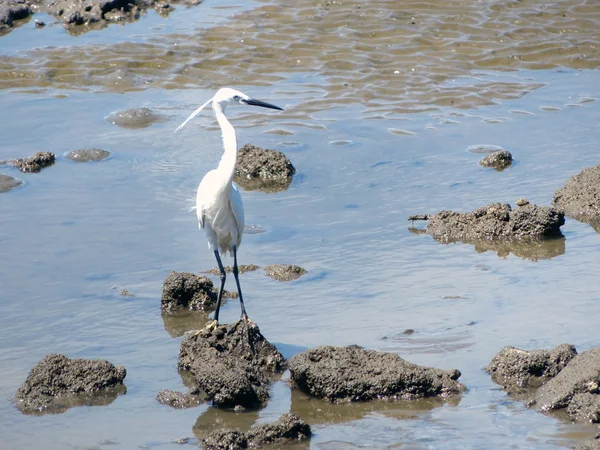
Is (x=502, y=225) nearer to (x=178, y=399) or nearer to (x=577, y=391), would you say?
(x=577, y=391)

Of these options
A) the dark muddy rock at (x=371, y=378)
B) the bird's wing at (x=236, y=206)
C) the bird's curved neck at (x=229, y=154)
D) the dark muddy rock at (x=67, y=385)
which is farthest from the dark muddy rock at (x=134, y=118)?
the dark muddy rock at (x=371, y=378)

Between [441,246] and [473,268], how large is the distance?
0.51 metres

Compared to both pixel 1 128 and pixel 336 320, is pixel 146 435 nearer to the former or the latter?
pixel 336 320

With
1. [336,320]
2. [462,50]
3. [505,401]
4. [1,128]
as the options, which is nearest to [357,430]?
[505,401]

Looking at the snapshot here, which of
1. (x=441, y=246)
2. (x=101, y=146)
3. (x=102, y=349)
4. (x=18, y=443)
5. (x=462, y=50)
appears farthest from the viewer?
(x=462, y=50)

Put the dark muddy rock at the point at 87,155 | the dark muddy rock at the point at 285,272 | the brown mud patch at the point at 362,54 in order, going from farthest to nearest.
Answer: the brown mud patch at the point at 362,54 < the dark muddy rock at the point at 87,155 < the dark muddy rock at the point at 285,272

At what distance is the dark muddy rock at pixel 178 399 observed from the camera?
5.53 m

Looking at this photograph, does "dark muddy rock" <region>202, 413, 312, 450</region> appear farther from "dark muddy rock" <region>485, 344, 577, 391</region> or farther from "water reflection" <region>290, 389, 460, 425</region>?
"dark muddy rock" <region>485, 344, 577, 391</region>

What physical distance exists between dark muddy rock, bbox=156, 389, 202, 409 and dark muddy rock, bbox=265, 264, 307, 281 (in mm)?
1680

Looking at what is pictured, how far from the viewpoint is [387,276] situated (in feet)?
23.4

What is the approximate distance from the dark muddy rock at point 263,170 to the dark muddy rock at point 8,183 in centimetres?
204

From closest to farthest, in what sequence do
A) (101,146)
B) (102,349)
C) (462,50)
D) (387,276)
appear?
(102,349), (387,276), (101,146), (462,50)

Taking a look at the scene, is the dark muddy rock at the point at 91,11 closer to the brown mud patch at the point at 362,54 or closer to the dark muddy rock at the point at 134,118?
the brown mud patch at the point at 362,54

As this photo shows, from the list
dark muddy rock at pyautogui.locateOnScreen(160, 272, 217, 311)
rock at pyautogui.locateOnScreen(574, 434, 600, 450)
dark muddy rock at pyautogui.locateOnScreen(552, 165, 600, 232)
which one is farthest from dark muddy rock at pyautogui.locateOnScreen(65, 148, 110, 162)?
rock at pyautogui.locateOnScreen(574, 434, 600, 450)
